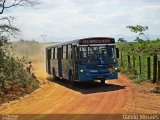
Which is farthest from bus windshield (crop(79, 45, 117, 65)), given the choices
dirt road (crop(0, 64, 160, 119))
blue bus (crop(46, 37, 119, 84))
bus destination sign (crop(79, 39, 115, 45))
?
dirt road (crop(0, 64, 160, 119))

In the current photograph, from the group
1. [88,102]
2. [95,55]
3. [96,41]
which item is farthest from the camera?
[96,41]

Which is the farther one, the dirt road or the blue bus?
the blue bus

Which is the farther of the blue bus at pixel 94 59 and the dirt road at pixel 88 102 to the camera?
the blue bus at pixel 94 59

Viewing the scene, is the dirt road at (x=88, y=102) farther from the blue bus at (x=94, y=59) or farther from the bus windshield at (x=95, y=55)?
the bus windshield at (x=95, y=55)

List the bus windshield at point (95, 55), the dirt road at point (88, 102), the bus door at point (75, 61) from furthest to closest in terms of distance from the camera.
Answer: the bus door at point (75, 61) < the bus windshield at point (95, 55) < the dirt road at point (88, 102)

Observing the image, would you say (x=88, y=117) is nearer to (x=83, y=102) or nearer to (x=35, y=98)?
(x=83, y=102)

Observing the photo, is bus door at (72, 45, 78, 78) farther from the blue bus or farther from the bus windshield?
the bus windshield

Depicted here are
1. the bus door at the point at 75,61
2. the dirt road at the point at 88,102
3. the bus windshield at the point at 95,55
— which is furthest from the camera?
the bus door at the point at 75,61

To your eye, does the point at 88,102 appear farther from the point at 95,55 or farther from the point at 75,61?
the point at 75,61

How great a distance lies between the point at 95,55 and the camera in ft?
77.1

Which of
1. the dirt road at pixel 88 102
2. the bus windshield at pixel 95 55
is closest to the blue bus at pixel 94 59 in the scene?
the bus windshield at pixel 95 55

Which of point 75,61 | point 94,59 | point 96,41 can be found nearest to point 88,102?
point 94,59

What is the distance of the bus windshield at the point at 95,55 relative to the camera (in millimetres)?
23438

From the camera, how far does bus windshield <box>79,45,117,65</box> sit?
23.4 metres
